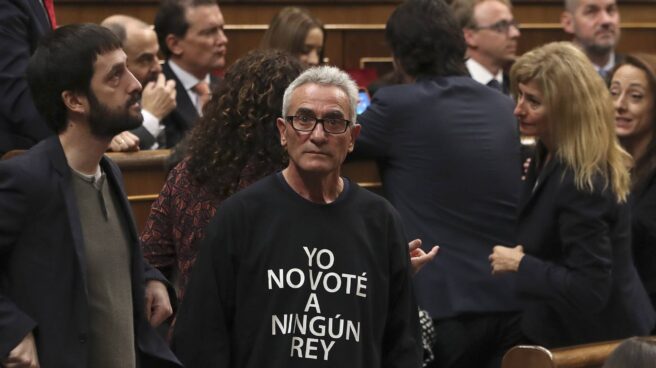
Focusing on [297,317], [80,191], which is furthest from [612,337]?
[80,191]

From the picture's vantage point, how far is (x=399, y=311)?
262cm

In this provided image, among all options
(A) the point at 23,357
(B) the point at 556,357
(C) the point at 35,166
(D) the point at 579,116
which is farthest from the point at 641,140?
(A) the point at 23,357

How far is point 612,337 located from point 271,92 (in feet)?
3.97

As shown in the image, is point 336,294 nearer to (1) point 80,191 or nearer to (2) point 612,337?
(1) point 80,191

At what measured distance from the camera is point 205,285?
8.29 feet

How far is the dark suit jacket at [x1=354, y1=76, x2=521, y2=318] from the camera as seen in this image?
11.7 feet

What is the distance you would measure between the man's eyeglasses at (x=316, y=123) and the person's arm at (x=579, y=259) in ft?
3.18

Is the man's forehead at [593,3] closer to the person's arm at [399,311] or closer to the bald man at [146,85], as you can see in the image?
the bald man at [146,85]

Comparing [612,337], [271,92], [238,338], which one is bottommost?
[612,337]

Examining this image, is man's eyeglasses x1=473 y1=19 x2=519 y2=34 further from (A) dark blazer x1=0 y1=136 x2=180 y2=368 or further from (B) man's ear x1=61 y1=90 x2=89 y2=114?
(A) dark blazer x1=0 y1=136 x2=180 y2=368

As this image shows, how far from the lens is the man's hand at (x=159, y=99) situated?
4.40 m

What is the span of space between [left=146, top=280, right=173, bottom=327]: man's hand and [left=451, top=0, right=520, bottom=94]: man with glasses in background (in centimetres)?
294

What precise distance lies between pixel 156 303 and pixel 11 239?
16.7 inches

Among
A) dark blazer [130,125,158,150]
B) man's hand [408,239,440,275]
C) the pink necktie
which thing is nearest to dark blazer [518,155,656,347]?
man's hand [408,239,440,275]
